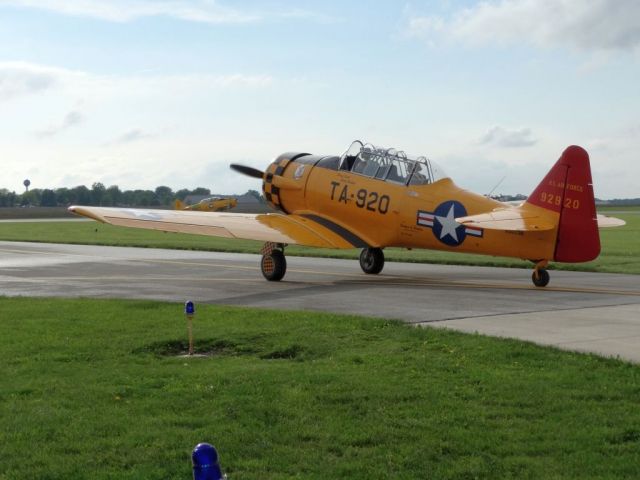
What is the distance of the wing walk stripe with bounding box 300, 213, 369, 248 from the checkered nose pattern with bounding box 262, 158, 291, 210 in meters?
1.77

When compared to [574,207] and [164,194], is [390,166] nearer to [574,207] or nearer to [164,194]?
[574,207]

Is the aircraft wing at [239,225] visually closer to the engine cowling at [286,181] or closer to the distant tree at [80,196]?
the engine cowling at [286,181]

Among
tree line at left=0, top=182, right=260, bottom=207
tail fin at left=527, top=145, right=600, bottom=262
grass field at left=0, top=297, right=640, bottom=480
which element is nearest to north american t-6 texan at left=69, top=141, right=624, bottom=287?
tail fin at left=527, top=145, right=600, bottom=262

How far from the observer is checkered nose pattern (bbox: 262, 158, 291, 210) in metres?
22.2

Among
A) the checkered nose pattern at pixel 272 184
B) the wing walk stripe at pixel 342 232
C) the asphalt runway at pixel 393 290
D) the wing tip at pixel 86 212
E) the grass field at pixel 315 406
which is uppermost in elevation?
the checkered nose pattern at pixel 272 184

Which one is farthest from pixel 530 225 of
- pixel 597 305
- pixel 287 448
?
pixel 287 448

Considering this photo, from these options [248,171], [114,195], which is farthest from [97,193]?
[248,171]

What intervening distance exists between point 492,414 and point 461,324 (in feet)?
15.9

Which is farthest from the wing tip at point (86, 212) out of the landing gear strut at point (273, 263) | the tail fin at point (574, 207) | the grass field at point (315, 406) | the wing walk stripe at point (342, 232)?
the tail fin at point (574, 207)

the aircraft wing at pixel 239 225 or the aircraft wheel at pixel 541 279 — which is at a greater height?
the aircraft wing at pixel 239 225

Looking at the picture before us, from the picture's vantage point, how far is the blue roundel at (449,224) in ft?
56.4

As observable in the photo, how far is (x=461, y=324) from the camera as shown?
11641 mm

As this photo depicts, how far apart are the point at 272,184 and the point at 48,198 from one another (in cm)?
16091

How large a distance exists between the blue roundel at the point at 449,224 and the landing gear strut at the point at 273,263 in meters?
3.59
